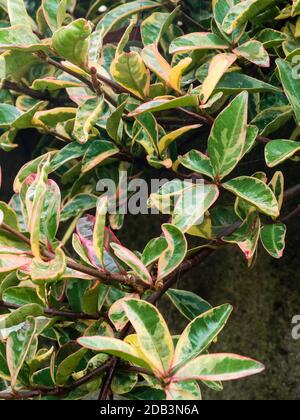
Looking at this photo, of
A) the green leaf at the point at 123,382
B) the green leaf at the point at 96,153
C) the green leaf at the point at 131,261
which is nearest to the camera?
the green leaf at the point at 131,261

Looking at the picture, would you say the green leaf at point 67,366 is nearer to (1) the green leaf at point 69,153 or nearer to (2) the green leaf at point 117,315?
(2) the green leaf at point 117,315

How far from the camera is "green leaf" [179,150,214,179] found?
804mm

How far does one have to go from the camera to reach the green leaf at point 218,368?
0.60m

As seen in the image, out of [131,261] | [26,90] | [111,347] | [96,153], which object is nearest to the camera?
[111,347]

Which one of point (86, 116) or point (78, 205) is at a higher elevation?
point (86, 116)

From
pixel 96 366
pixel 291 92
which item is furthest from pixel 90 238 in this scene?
pixel 291 92

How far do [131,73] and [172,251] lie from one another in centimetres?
27

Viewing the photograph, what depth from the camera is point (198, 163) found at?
0.82 m

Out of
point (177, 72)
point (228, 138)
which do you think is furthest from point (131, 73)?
point (228, 138)

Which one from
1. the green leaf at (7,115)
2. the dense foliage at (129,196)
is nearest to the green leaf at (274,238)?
the dense foliage at (129,196)

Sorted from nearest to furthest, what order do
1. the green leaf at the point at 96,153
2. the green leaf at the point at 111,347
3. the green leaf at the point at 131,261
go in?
1. the green leaf at the point at 111,347
2. the green leaf at the point at 131,261
3. the green leaf at the point at 96,153

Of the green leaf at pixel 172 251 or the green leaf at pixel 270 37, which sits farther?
the green leaf at pixel 270 37

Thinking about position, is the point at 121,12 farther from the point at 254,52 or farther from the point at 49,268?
the point at 49,268

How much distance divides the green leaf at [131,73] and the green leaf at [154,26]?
15 centimetres
